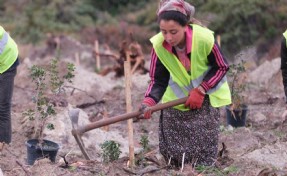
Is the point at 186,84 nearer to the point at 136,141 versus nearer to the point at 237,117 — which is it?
the point at 136,141

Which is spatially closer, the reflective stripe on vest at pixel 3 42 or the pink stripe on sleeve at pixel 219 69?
the pink stripe on sleeve at pixel 219 69

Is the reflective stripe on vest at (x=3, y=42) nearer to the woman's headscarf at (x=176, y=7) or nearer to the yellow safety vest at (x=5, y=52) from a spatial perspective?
the yellow safety vest at (x=5, y=52)

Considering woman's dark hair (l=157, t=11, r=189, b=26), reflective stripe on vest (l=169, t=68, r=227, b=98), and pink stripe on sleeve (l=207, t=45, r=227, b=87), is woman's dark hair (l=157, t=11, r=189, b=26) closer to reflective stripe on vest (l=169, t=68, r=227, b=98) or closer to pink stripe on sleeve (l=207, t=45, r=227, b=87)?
pink stripe on sleeve (l=207, t=45, r=227, b=87)

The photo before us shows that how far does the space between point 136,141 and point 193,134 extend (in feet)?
9.61

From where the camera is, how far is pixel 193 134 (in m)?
5.25

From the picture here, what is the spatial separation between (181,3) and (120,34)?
22174 millimetres

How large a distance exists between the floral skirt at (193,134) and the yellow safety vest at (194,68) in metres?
0.10

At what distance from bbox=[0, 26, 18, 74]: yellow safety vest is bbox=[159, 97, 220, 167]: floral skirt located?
5.58 ft

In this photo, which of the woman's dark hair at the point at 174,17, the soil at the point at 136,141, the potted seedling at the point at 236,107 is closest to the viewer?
the woman's dark hair at the point at 174,17

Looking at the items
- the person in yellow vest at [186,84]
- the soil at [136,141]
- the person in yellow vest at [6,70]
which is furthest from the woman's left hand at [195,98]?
the person in yellow vest at [6,70]

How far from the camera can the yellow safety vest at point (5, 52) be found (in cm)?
598

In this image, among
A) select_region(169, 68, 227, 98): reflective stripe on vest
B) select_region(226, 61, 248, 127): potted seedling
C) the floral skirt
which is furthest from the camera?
select_region(226, 61, 248, 127): potted seedling

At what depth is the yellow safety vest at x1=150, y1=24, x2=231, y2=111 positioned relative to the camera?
16.0 feet

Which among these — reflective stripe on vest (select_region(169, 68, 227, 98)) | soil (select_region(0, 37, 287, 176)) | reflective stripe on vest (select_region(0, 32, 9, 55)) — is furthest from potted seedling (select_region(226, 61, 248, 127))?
reflective stripe on vest (select_region(0, 32, 9, 55))
